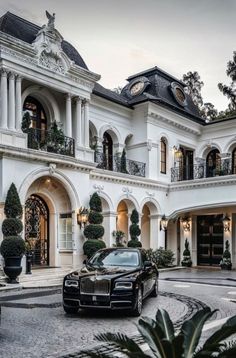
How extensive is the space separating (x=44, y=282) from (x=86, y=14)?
30.3ft

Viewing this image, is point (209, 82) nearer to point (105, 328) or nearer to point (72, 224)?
point (72, 224)

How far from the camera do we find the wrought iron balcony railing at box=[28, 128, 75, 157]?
703 inches

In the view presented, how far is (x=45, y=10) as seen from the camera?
18969mm

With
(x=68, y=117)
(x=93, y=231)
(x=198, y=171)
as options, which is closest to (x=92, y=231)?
(x=93, y=231)

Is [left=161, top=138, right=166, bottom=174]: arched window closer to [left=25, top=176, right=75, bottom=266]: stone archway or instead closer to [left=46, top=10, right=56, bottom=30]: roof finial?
[left=25, top=176, right=75, bottom=266]: stone archway

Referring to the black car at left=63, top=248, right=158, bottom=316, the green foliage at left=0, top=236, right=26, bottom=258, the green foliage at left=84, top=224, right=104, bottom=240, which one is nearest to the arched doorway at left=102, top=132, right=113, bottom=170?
the green foliage at left=84, top=224, right=104, bottom=240

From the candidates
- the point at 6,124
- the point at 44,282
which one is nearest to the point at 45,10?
the point at 6,124

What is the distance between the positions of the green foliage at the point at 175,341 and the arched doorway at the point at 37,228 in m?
15.9

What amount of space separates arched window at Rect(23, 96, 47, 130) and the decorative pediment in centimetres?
210

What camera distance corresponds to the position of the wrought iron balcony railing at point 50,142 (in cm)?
1784

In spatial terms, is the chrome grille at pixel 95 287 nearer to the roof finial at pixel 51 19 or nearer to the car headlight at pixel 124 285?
the car headlight at pixel 124 285

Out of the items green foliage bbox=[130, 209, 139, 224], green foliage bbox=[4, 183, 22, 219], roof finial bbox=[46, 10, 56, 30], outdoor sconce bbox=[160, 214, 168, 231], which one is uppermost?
roof finial bbox=[46, 10, 56, 30]

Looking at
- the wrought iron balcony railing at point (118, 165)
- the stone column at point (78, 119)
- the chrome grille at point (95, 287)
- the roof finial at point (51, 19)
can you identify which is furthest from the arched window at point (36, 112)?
the chrome grille at point (95, 287)

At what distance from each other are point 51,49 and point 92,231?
817 cm
